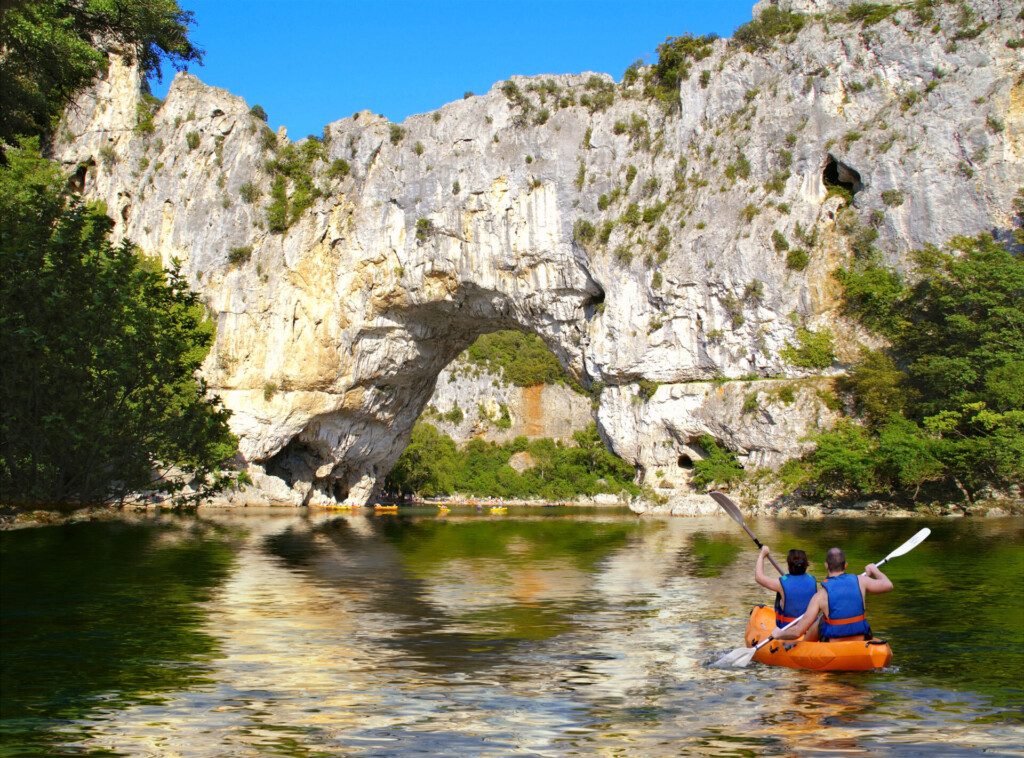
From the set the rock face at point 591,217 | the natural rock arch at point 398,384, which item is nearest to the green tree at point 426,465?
the natural rock arch at point 398,384

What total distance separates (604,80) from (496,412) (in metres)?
47.6

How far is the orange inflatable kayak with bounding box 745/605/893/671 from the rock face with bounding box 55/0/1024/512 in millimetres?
28339

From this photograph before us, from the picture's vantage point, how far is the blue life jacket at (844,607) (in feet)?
33.9

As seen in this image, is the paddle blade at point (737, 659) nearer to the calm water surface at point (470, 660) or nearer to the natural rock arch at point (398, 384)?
the calm water surface at point (470, 660)

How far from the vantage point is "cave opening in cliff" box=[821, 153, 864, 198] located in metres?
39.5

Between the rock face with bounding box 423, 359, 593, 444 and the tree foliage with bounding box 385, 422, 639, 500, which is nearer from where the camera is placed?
the tree foliage with bounding box 385, 422, 639, 500

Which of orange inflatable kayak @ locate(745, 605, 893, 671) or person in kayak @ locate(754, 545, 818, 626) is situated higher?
person in kayak @ locate(754, 545, 818, 626)

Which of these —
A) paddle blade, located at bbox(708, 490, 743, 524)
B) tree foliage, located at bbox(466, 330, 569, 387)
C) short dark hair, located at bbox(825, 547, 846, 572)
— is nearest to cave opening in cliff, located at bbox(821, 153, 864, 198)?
paddle blade, located at bbox(708, 490, 743, 524)

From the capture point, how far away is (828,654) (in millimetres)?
10391

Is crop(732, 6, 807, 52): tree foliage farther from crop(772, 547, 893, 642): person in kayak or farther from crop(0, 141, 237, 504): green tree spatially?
crop(772, 547, 893, 642): person in kayak

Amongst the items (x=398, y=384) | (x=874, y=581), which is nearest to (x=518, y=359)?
(x=398, y=384)

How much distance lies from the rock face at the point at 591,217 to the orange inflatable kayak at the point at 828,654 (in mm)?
28339

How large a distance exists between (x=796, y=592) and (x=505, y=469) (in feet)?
239

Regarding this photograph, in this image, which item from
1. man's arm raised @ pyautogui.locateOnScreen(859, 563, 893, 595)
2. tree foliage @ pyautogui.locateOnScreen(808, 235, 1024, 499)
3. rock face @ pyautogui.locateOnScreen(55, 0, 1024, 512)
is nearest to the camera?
man's arm raised @ pyautogui.locateOnScreen(859, 563, 893, 595)
